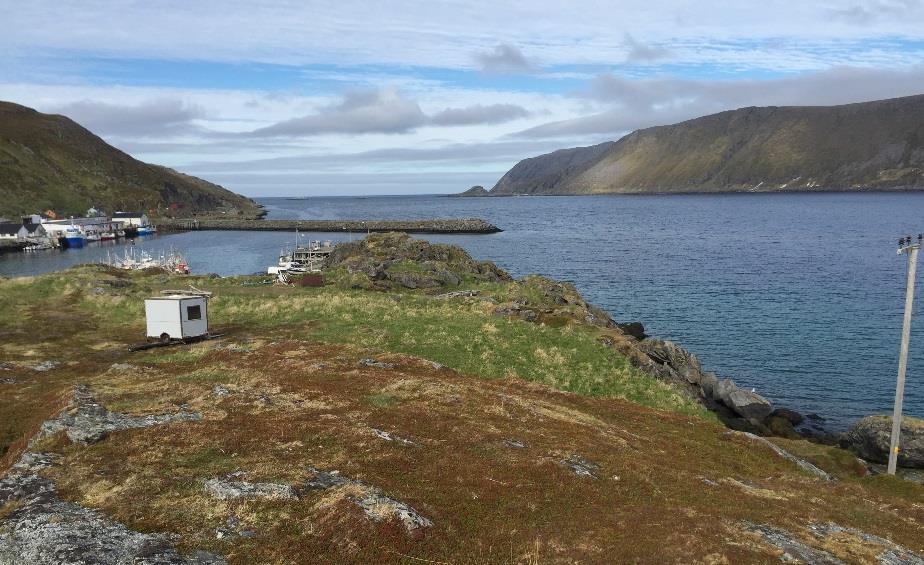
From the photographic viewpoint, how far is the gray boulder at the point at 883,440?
37.6m

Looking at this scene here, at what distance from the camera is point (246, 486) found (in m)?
16.7

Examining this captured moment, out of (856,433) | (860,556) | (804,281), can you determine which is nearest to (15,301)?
(860,556)

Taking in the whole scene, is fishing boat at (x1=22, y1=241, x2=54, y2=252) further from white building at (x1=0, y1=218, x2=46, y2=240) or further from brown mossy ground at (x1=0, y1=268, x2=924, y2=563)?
brown mossy ground at (x1=0, y1=268, x2=924, y2=563)

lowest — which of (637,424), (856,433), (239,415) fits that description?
(856,433)

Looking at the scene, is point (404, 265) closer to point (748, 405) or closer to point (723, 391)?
point (723, 391)

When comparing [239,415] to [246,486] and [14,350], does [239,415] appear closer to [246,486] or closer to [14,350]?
[246,486]

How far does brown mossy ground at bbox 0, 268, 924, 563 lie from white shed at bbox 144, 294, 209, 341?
85.8 inches

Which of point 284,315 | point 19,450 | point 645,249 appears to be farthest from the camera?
point 645,249

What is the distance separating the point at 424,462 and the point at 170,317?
2524 cm

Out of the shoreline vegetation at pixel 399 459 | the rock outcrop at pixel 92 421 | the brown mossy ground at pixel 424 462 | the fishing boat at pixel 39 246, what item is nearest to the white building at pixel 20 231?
the fishing boat at pixel 39 246

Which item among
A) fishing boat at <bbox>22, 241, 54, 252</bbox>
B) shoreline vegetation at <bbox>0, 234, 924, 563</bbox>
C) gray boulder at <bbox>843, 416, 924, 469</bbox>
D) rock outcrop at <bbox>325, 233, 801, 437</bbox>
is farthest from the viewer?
fishing boat at <bbox>22, 241, 54, 252</bbox>

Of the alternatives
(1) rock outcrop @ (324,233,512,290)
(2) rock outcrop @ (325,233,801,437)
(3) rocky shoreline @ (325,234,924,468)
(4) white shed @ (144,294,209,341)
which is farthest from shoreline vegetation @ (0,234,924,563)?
(1) rock outcrop @ (324,233,512,290)

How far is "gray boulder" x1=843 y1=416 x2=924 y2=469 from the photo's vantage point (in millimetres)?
37625

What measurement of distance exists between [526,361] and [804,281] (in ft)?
257
